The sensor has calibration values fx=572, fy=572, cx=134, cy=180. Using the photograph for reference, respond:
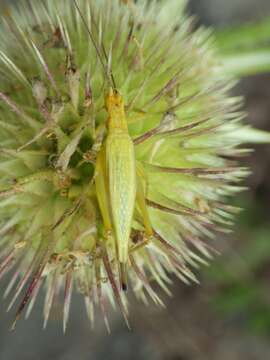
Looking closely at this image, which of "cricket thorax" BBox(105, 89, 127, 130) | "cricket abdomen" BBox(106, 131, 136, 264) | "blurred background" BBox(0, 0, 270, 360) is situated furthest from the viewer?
"blurred background" BBox(0, 0, 270, 360)

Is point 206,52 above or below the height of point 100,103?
above

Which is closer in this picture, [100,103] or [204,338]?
[100,103]

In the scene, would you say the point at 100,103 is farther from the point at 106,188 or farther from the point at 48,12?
the point at 48,12

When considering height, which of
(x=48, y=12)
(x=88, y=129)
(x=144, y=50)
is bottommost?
(x=88, y=129)

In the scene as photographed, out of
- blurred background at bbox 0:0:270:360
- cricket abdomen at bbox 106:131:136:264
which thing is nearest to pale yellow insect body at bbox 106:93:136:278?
cricket abdomen at bbox 106:131:136:264

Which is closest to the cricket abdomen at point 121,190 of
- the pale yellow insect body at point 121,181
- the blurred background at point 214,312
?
the pale yellow insect body at point 121,181

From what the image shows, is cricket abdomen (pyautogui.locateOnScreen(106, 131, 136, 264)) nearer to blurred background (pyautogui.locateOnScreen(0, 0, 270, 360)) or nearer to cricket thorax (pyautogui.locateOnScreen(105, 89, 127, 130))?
cricket thorax (pyautogui.locateOnScreen(105, 89, 127, 130))

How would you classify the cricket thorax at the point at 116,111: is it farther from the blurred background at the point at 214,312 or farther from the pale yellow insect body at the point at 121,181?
the blurred background at the point at 214,312

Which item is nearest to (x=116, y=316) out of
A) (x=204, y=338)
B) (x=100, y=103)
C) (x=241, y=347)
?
(x=204, y=338)
